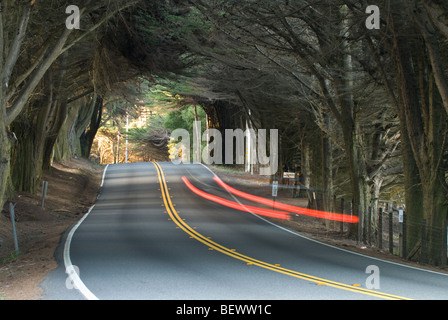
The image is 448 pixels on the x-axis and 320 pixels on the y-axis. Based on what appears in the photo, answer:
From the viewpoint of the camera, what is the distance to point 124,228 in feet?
67.6

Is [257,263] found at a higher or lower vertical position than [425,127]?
lower

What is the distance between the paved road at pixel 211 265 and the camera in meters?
9.54

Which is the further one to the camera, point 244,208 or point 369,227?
point 244,208

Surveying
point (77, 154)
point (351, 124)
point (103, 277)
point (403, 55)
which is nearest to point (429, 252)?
point (403, 55)
